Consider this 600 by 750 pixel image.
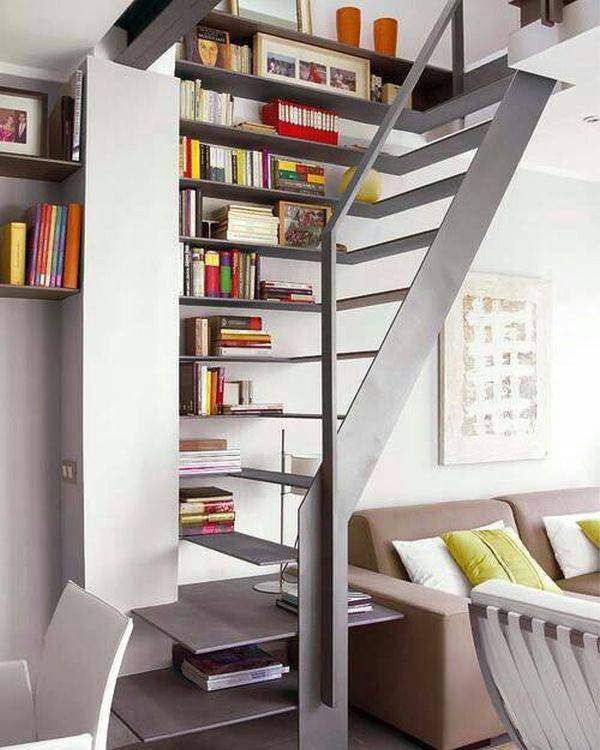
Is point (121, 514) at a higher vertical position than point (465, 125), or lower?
lower

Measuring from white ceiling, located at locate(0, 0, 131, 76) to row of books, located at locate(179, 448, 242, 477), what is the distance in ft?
5.54

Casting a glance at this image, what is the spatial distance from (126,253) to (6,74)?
924mm

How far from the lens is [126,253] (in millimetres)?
3529

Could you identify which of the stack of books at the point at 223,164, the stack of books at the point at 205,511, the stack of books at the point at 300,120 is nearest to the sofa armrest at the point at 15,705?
the stack of books at the point at 205,511

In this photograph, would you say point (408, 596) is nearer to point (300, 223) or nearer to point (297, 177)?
point (300, 223)

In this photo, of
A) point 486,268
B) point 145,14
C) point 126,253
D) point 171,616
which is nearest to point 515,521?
point 486,268

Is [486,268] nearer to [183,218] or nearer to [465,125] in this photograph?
[465,125]

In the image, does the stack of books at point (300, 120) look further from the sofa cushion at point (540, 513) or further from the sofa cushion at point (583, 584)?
the sofa cushion at point (583, 584)

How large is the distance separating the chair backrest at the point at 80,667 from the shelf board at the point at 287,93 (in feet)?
7.93

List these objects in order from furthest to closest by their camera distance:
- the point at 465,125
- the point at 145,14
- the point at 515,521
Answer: the point at 515,521, the point at 465,125, the point at 145,14

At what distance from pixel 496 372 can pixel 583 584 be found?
1.27m

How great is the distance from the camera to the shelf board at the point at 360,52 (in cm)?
411

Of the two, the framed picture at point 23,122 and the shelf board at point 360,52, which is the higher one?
the shelf board at point 360,52

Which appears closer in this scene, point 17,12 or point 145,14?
point 17,12
